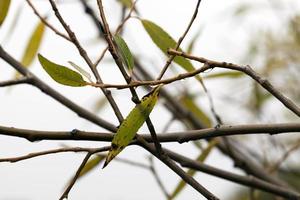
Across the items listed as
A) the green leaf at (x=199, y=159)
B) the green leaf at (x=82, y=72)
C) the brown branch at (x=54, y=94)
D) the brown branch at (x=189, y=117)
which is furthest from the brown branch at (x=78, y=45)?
the brown branch at (x=189, y=117)

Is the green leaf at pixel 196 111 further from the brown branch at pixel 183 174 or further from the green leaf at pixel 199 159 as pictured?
the brown branch at pixel 183 174

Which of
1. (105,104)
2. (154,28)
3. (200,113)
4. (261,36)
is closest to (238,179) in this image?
(154,28)

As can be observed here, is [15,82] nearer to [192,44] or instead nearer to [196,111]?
[192,44]

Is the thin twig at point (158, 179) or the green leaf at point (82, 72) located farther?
the thin twig at point (158, 179)

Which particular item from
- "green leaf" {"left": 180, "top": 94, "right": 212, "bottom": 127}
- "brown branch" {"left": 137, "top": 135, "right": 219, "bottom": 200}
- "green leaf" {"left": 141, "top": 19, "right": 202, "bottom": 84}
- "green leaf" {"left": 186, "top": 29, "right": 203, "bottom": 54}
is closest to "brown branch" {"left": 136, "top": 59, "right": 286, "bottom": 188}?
"green leaf" {"left": 180, "top": 94, "right": 212, "bottom": 127}

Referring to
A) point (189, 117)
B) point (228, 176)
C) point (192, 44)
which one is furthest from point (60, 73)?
point (189, 117)

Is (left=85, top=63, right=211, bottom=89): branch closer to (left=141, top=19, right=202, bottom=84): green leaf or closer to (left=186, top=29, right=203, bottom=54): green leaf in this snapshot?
(left=141, top=19, right=202, bottom=84): green leaf
